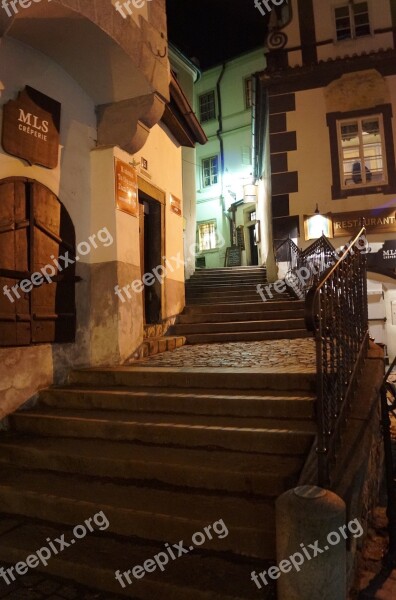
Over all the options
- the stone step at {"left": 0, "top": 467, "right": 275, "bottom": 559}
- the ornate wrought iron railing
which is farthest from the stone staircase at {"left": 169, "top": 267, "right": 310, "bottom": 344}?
the stone step at {"left": 0, "top": 467, "right": 275, "bottom": 559}

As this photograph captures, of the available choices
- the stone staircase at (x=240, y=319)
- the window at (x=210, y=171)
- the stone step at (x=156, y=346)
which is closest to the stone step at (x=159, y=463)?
the stone step at (x=156, y=346)

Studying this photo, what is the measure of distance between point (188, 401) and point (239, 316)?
4.75 meters

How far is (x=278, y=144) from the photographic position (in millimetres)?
14219

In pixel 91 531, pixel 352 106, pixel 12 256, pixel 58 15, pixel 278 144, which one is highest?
pixel 352 106

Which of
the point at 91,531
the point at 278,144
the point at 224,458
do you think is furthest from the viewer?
the point at 278,144

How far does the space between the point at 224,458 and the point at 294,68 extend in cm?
1429

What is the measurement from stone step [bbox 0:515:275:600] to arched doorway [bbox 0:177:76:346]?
222cm

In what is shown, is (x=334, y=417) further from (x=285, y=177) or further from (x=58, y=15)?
(x=285, y=177)

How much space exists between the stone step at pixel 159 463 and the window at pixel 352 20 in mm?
15211

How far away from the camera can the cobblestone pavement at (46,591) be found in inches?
111

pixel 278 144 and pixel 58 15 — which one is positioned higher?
pixel 278 144

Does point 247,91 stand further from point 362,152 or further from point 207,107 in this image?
point 362,152

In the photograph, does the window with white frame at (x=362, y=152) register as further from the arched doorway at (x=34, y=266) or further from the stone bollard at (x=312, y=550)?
the stone bollard at (x=312, y=550)

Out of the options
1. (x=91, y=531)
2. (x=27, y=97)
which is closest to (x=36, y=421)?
(x=91, y=531)
